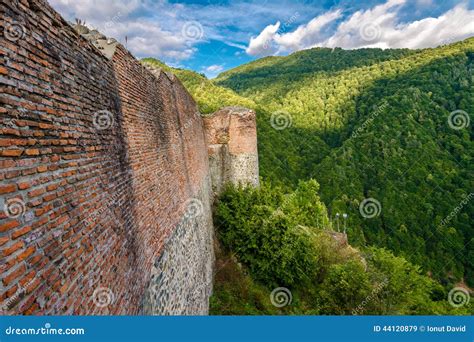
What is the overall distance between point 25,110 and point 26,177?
1.78ft

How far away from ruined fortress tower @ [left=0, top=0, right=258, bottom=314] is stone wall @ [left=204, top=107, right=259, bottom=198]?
33.7ft

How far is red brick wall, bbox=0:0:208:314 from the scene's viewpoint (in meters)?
2.24

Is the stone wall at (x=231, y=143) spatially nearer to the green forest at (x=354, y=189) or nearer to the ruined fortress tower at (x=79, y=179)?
the green forest at (x=354, y=189)

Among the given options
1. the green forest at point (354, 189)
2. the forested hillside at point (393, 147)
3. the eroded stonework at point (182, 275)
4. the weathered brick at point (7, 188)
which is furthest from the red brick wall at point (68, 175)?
the forested hillside at point (393, 147)

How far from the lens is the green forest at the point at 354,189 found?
548 inches

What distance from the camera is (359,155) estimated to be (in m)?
59.8

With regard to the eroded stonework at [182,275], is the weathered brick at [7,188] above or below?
above

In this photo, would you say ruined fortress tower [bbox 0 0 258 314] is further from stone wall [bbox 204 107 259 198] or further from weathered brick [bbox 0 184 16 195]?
stone wall [bbox 204 107 259 198]

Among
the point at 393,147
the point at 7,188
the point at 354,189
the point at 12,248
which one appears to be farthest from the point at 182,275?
the point at 393,147

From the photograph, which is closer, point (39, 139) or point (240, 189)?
point (39, 139)

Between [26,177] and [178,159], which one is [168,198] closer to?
[178,159]

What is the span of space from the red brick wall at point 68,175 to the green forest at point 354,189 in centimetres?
739

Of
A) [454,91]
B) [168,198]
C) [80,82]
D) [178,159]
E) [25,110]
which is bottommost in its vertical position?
[168,198]

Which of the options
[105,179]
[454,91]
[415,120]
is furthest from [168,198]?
[454,91]
